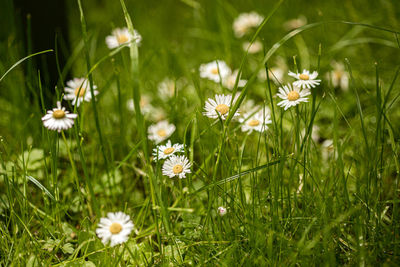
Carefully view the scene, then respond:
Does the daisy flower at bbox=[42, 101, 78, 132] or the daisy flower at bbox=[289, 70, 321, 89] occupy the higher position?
the daisy flower at bbox=[289, 70, 321, 89]

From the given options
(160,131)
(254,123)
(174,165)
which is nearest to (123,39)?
(160,131)

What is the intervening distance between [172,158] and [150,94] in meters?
0.96

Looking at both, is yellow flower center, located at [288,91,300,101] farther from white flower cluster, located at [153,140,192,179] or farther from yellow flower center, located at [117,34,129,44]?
yellow flower center, located at [117,34,129,44]

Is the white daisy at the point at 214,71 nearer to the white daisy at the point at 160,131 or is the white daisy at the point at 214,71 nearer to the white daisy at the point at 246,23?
the white daisy at the point at 160,131

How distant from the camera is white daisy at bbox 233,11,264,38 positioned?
7.20 feet

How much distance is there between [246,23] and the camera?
87.0 inches

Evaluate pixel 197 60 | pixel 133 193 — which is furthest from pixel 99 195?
pixel 197 60

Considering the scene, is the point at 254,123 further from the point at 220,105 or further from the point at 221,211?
Result: the point at 221,211

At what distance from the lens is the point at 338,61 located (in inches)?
78.7

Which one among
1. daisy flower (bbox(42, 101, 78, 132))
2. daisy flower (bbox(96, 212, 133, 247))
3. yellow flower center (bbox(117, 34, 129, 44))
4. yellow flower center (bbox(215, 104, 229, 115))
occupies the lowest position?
daisy flower (bbox(96, 212, 133, 247))

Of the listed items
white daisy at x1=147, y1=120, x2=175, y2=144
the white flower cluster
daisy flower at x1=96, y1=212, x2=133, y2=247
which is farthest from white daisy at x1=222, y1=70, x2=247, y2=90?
daisy flower at x1=96, y1=212, x2=133, y2=247

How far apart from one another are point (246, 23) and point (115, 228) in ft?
5.64

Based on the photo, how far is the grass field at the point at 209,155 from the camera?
0.93 metres

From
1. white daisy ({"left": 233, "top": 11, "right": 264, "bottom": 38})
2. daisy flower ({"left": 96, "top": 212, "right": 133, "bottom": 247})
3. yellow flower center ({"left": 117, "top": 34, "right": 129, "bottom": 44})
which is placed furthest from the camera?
Answer: white daisy ({"left": 233, "top": 11, "right": 264, "bottom": 38})
